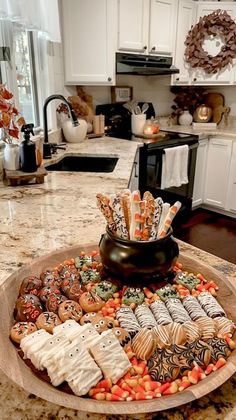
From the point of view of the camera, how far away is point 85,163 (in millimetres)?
2516

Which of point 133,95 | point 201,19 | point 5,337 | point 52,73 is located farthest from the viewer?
point 133,95

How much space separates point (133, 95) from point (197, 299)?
338cm

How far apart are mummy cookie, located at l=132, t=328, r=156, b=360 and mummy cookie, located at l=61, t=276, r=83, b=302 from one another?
7.9 inches

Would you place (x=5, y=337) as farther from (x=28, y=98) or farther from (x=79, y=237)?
(x=28, y=98)

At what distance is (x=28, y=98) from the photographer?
8.46 ft

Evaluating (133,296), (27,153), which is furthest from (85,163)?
(133,296)

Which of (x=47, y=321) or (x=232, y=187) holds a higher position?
(x=47, y=321)

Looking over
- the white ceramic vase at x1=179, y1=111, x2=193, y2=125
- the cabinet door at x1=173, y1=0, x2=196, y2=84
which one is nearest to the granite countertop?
the cabinet door at x1=173, y1=0, x2=196, y2=84

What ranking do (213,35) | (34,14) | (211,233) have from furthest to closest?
(213,35)
(211,233)
(34,14)

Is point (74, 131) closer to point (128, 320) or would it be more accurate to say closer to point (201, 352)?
point (128, 320)

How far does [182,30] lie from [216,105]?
1.07 metres

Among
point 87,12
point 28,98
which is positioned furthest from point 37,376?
point 87,12

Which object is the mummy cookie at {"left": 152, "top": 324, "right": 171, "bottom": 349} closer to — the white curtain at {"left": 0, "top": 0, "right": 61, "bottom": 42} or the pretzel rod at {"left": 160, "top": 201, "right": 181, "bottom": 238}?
the pretzel rod at {"left": 160, "top": 201, "right": 181, "bottom": 238}

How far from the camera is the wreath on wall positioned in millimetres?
3412
